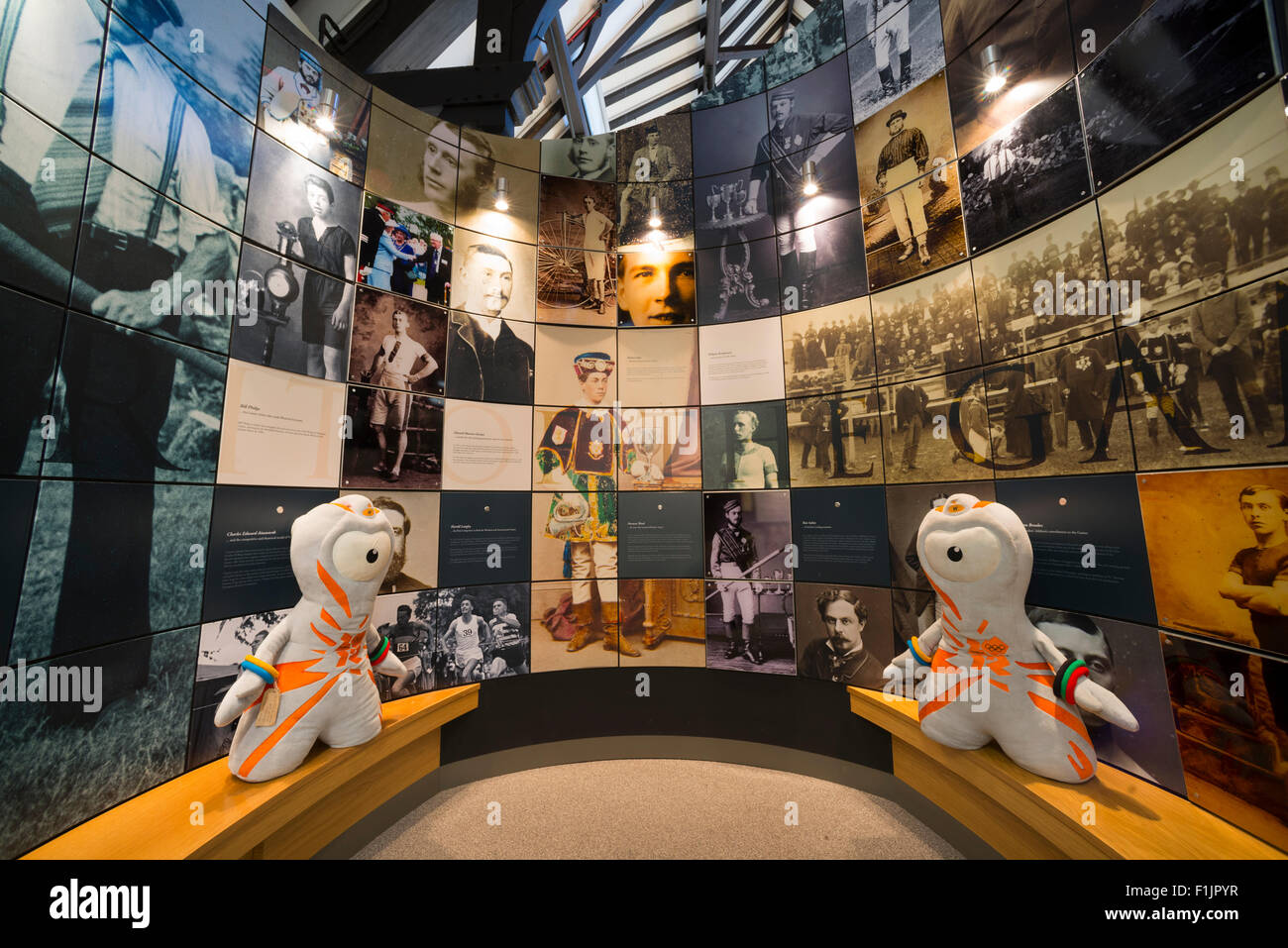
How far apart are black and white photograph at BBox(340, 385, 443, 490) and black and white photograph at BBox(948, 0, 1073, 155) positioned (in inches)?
126

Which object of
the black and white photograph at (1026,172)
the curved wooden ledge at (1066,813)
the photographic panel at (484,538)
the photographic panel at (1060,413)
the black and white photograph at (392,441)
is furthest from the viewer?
the photographic panel at (484,538)

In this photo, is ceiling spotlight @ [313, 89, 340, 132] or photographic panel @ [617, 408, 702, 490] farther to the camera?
photographic panel @ [617, 408, 702, 490]

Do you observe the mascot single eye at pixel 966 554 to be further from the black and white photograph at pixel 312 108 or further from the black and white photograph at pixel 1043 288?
the black and white photograph at pixel 312 108

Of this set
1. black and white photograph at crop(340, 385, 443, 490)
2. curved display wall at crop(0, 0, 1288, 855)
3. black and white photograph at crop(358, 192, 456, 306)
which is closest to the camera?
curved display wall at crop(0, 0, 1288, 855)

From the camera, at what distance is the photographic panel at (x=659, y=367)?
3.12 meters

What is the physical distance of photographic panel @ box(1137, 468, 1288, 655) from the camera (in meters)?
1.39

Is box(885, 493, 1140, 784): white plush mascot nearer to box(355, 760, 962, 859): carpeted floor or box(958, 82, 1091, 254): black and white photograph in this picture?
box(355, 760, 962, 859): carpeted floor

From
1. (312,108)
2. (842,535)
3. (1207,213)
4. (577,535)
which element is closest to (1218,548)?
(1207,213)

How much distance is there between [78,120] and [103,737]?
212 centimetres

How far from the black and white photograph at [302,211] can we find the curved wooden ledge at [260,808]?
2311 mm

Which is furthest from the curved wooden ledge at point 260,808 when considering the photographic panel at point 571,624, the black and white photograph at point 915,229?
the black and white photograph at point 915,229

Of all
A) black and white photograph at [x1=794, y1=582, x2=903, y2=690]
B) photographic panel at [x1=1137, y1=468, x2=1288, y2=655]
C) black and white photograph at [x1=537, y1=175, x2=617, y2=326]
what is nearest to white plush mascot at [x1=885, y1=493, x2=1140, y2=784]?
photographic panel at [x1=1137, y1=468, x2=1288, y2=655]
